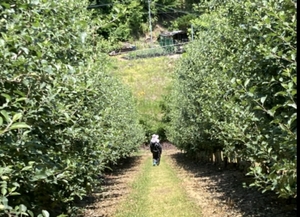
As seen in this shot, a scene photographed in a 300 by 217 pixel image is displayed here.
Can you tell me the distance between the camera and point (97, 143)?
28.2ft

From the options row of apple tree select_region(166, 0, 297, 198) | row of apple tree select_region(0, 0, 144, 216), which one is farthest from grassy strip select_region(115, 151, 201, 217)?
row of apple tree select_region(0, 0, 144, 216)

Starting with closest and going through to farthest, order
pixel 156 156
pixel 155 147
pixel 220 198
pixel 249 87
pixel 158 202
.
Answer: pixel 249 87
pixel 158 202
pixel 220 198
pixel 155 147
pixel 156 156

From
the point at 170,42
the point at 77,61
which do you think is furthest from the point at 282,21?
the point at 170,42

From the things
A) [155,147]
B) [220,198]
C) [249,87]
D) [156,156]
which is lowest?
[156,156]

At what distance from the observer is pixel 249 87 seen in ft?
18.6

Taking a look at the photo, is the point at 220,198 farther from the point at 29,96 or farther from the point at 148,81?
the point at 148,81

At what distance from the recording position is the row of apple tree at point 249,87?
176 inches

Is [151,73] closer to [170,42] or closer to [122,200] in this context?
[170,42]

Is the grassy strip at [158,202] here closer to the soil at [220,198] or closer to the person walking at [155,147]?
the soil at [220,198]

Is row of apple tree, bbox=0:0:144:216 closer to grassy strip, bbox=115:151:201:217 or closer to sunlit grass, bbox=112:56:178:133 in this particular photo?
grassy strip, bbox=115:151:201:217

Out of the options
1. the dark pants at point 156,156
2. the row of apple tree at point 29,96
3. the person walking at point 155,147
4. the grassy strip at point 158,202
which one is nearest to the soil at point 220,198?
the grassy strip at point 158,202

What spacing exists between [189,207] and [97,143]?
367 centimetres

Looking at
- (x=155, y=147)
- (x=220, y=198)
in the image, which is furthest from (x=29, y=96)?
(x=155, y=147)

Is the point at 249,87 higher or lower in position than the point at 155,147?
higher
